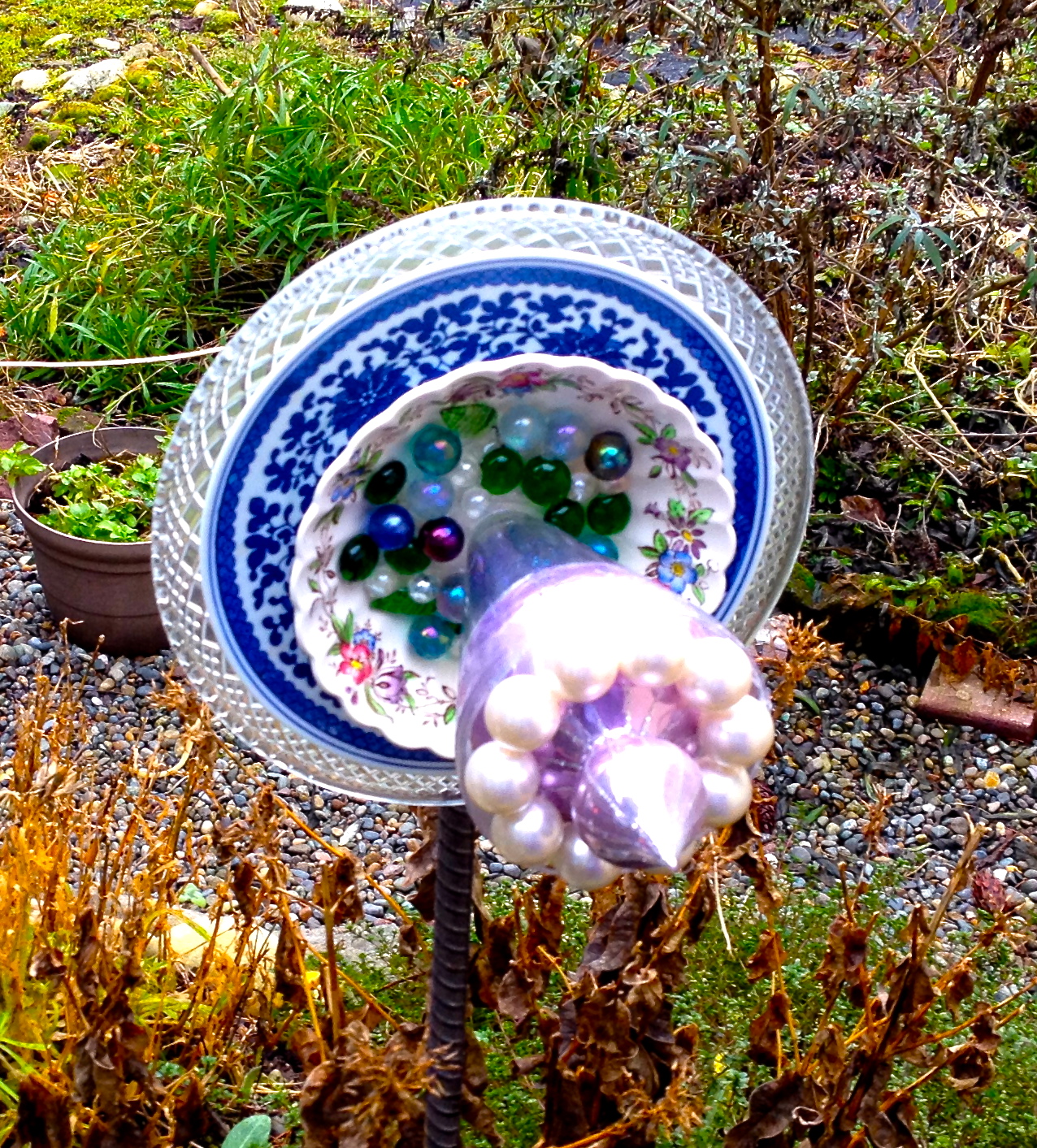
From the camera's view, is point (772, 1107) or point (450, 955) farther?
point (772, 1107)

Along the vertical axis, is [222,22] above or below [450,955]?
below

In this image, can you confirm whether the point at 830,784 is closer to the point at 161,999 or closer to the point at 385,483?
the point at 161,999

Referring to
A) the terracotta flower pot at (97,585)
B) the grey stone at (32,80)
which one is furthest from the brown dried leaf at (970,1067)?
the grey stone at (32,80)

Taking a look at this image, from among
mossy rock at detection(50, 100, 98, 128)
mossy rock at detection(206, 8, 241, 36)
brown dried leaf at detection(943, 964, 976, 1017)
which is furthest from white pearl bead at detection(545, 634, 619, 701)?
mossy rock at detection(206, 8, 241, 36)

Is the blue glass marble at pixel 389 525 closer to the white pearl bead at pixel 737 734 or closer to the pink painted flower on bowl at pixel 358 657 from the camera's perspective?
the pink painted flower on bowl at pixel 358 657

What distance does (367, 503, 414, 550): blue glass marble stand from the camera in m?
0.96

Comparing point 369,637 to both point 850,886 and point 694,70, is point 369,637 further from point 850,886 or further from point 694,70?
point 694,70

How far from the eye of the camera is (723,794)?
827mm

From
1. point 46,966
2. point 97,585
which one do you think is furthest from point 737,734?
point 97,585

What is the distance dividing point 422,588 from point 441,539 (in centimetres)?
4

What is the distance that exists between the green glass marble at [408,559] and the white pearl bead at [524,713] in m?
0.22

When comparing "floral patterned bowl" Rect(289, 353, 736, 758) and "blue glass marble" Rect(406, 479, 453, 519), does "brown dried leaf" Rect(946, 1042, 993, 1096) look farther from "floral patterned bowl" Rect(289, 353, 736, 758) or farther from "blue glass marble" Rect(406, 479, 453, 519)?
"blue glass marble" Rect(406, 479, 453, 519)

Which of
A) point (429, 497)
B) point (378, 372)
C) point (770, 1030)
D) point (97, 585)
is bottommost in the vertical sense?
point (97, 585)

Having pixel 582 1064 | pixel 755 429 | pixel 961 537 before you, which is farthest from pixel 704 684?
pixel 961 537
